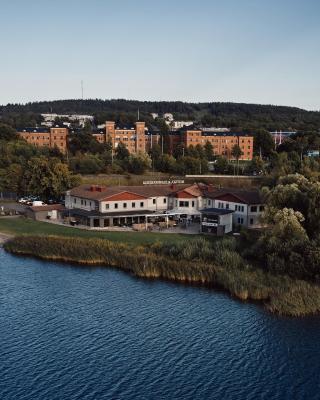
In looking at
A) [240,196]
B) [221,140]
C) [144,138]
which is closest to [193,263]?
[240,196]

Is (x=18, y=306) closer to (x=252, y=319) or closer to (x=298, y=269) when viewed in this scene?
(x=252, y=319)

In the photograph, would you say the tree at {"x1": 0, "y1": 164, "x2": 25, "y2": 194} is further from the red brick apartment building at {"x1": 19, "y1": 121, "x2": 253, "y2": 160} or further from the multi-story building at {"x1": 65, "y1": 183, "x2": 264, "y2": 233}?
the red brick apartment building at {"x1": 19, "y1": 121, "x2": 253, "y2": 160}

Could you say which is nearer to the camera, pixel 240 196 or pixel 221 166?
pixel 240 196

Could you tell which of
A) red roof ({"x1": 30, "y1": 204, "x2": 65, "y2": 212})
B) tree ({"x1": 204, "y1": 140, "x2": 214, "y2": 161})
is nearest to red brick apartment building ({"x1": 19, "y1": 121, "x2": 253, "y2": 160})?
tree ({"x1": 204, "y1": 140, "x2": 214, "y2": 161})

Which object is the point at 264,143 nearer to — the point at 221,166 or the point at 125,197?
the point at 221,166

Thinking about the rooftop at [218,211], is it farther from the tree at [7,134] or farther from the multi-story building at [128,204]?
the tree at [7,134]

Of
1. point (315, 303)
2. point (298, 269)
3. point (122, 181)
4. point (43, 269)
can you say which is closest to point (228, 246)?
point (298, 269)

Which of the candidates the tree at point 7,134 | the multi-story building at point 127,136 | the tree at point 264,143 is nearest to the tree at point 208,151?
the tree at point 264,143
